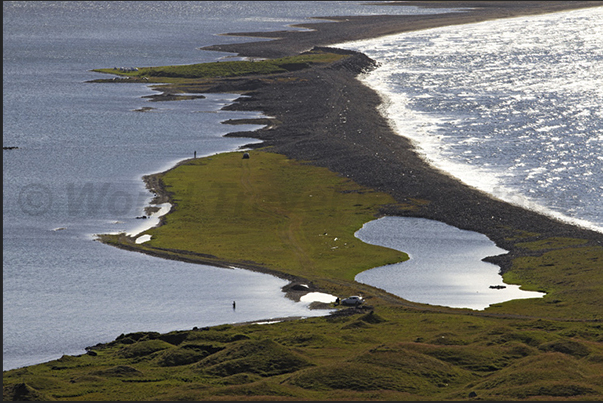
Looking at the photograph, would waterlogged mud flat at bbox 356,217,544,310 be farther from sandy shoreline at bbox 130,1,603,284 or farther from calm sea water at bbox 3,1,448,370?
calm sea water at bbox 3,1,448,370

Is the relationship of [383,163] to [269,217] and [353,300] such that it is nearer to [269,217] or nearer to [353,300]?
[269,217]

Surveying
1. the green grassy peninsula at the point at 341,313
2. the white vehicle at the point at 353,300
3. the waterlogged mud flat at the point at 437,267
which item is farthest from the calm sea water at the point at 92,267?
the waterlogged mud flat at the point at 437,267

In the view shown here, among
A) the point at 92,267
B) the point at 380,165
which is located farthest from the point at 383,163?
the point at 92,267

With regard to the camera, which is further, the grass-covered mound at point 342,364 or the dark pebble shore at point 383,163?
the dark pebble shore at point 383,163

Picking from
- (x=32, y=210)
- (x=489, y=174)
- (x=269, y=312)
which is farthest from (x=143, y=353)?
(x=489, y=174)

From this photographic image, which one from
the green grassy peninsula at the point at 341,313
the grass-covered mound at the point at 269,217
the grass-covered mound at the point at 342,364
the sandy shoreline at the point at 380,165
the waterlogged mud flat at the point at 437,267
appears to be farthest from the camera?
the sandy shoreline at the point at 380,165

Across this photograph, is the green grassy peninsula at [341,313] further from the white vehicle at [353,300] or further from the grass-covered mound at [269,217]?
the white vehicle at [353,300]

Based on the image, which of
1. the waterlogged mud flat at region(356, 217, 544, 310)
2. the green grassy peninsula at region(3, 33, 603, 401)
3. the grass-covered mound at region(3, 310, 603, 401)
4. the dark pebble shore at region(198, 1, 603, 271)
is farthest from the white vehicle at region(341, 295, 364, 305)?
the dark pebble shore at region(198, 1, 603, 271)

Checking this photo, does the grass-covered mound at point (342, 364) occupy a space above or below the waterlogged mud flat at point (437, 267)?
above
